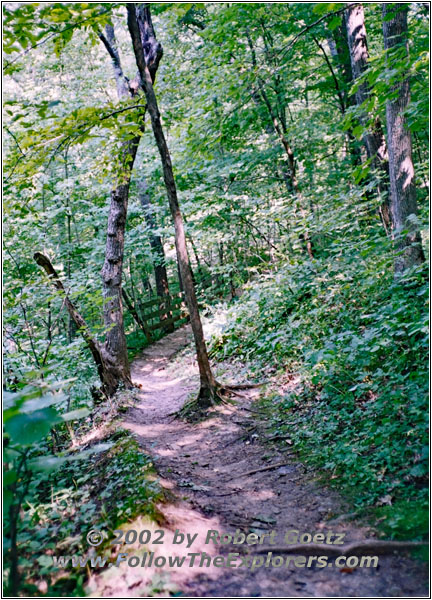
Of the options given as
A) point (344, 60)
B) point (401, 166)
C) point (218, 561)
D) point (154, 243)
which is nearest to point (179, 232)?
point (401, 166)

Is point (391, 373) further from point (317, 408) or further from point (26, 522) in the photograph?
point (26, 522)

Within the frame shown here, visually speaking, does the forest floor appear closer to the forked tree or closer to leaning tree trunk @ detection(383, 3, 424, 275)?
the forked tree

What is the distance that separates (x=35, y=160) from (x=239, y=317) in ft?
18.9

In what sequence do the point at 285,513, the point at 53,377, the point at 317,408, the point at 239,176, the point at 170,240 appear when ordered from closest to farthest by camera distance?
1. the point at 285,513
2. the point at 317,408
3. the point at 53,377
4. the point at 239,176
5. the point at 170,240

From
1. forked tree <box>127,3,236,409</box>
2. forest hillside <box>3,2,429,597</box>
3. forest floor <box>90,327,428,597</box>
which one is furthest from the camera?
forked tree <box>127,3,236,409</box>

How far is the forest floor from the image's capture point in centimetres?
248

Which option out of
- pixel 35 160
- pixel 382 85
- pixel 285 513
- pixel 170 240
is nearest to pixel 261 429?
pixel 285 513

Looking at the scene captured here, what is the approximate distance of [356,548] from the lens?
2.75 meters

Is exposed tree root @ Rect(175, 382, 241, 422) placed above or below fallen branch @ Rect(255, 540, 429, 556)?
below

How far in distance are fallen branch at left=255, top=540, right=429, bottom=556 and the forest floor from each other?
0.04 m

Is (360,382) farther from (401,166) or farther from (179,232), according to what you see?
(179,232)

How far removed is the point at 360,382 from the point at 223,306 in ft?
24.1

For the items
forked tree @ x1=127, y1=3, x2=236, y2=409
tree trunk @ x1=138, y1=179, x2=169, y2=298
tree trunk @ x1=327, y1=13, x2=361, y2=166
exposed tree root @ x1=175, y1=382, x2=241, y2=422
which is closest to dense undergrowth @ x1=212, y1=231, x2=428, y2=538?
exposed tree root @ x1=175, y1=382, x2=241, y2=422

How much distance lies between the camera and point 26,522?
2.80m
